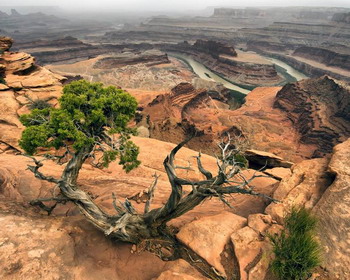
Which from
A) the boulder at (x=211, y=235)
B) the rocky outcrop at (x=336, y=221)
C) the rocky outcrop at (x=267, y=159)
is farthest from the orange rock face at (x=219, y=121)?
the boulder at (x=211, y=235)

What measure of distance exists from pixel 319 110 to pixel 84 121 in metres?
59.7

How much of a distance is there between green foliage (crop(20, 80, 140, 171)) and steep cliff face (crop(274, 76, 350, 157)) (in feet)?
145

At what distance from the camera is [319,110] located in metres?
54.6

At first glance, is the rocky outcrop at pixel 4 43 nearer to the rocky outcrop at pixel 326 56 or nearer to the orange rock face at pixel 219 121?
the orange rock face at pixel 219 121

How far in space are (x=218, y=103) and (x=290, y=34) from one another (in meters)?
162

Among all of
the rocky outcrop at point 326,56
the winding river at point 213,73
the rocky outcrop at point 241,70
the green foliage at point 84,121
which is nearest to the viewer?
the green foliage at point 84,121

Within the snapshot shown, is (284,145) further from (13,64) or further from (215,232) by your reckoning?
(13,64)

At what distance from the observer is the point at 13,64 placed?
121ft

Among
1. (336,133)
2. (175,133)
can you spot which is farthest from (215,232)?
(336,133)

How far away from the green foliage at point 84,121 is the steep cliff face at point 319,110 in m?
44.1

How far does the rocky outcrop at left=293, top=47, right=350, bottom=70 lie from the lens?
108644mm

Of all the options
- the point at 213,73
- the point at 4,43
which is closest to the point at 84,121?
the point at 4,43

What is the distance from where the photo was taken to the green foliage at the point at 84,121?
11.3m

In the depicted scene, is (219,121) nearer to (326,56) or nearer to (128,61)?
(128,61)
